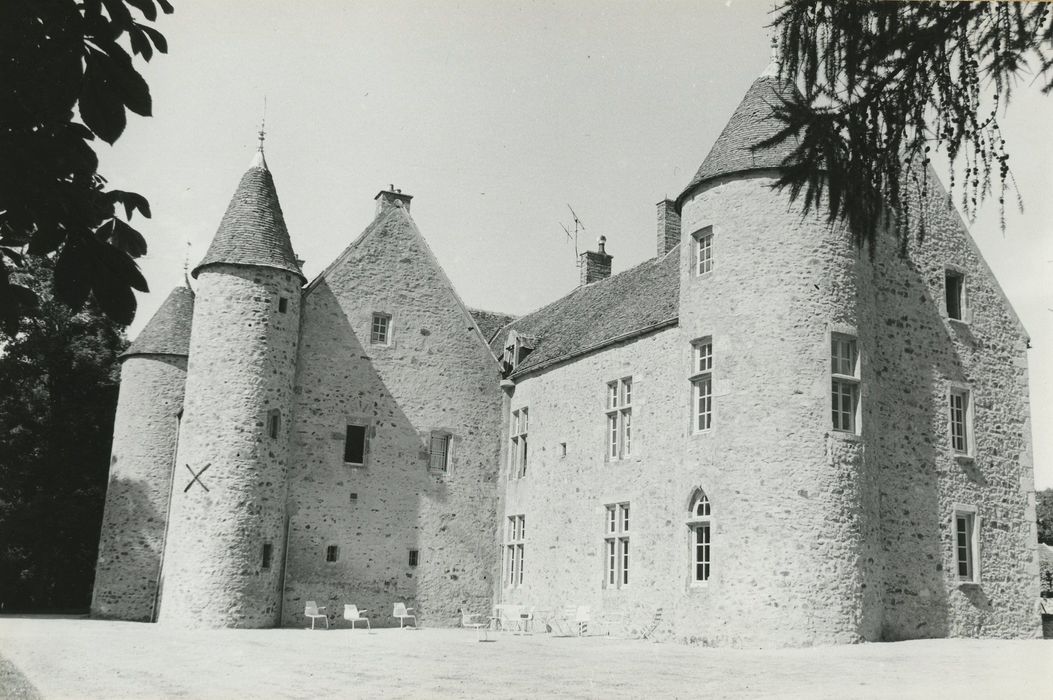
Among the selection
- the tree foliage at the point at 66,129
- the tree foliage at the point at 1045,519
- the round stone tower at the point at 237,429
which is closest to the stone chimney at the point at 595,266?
the round stone tower at the point at 237,429

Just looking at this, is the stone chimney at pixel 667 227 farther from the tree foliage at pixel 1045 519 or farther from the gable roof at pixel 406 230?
the tree foliage at pixel 1045 519

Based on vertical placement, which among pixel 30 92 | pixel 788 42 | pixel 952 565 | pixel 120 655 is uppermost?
pixel 788 42

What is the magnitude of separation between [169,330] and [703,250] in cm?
1531

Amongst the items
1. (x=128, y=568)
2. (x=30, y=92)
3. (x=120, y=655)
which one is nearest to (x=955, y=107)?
(x=30, y=92)

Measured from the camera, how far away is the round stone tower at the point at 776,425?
17.2m

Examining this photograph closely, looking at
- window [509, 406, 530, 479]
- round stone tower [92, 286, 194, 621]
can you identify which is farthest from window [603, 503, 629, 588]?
round stone tower [92, 286, 194, 621]

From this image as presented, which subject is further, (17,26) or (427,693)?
(427,693)

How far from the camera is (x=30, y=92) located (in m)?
4.04

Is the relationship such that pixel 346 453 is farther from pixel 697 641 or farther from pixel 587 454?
pixel 697 641

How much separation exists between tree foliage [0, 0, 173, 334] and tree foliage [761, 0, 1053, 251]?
13.0ft

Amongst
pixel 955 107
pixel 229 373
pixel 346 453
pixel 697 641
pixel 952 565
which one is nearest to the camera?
pixel 955 107

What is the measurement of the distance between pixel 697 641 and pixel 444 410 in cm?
1014

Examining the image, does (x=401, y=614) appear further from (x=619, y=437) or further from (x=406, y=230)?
(x=406, y=230)

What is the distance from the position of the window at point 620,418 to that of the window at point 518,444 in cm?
364
